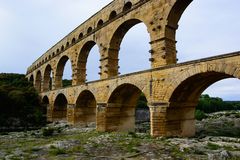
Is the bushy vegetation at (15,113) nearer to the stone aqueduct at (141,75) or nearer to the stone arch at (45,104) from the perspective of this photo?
the stone arch at (45,104)

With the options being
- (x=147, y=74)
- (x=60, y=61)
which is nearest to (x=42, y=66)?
(x=60, y=61)

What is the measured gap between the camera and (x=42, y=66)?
35062mm

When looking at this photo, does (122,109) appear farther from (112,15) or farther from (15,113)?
(15,113)

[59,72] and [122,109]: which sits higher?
[59,72]

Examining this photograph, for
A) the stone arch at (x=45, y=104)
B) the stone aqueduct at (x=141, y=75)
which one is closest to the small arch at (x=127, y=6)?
the stone aqueduct at (x=141, y=75)

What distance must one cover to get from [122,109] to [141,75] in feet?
13.9

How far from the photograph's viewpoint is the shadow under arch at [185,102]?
11.8 meters

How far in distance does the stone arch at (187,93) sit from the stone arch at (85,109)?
10182 mm

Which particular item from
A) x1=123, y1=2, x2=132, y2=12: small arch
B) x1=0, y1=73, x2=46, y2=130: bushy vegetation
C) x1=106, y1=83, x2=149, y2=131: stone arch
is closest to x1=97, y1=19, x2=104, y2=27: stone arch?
x1=123, y1=2, x2=132, y2=12: small arch

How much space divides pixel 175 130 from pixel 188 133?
113cm

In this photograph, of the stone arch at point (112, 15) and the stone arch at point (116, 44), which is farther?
the stone arch at point (112, 15)

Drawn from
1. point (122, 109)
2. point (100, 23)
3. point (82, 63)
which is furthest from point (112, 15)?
Result: point (122, 109)

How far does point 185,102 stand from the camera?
13.1 metres

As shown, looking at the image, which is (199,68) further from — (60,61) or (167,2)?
(60,61)
